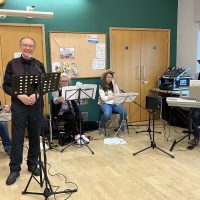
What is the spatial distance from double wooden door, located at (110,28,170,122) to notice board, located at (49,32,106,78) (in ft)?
0.95

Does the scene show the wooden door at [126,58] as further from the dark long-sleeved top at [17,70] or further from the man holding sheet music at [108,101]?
the dark long-sleeved top at [17,70]

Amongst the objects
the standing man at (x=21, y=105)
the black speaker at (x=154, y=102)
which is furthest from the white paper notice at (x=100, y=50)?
the standing man at (x=21, y=105)

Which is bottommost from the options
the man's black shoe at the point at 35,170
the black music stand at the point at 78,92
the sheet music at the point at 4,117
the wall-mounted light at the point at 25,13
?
the man's black shoe at the point at 35,170

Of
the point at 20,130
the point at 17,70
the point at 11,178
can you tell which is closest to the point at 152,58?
the point at 17,70

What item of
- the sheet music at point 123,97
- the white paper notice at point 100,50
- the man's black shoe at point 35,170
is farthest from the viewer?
the white paper notice at point 100,50

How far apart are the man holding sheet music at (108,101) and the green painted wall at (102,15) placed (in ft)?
1.63

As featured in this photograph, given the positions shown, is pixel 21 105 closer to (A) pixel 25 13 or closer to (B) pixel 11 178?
(B) pixel 11 178

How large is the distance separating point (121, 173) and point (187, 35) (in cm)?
380

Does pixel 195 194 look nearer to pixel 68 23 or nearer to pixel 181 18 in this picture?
pixel 68 23

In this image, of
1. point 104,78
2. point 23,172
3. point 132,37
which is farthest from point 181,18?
point 23,172

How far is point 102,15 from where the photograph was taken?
511cm

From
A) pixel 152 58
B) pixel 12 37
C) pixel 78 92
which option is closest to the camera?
pixel 78 92

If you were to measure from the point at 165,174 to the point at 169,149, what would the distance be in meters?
0.90

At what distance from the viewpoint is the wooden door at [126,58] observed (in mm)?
5312
